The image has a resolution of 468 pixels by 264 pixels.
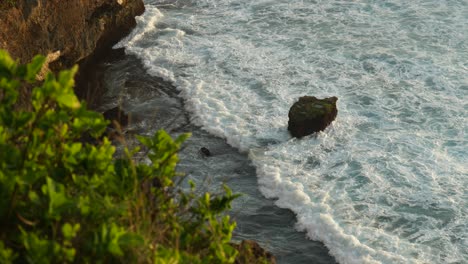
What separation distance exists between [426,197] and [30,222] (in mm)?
8017

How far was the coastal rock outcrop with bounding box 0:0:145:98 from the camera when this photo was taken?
14852 mm

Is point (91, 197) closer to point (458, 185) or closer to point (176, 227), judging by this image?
point (176, 227)

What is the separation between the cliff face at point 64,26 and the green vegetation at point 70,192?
8.83 meters

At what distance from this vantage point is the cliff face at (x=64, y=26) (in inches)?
585

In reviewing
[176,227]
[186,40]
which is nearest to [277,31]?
[186,40]

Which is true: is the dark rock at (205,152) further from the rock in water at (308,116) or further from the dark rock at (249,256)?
the dark rock at (249,256)

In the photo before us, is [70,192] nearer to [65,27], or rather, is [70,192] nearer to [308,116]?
[308,116]

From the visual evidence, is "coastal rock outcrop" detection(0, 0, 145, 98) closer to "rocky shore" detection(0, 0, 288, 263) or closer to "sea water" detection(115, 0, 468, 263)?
"rocky shore" detection(0, 0, 288, 263)

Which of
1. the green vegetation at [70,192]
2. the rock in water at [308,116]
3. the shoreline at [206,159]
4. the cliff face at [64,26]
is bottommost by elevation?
the shoreline at [206,159]

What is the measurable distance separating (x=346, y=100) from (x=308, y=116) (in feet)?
6.08

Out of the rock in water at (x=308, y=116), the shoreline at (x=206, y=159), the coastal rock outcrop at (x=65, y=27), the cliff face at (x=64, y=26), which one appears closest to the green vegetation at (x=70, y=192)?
the shoreline at (x=206, y=159)

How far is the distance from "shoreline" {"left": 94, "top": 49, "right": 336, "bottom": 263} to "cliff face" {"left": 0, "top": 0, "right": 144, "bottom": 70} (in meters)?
0.66

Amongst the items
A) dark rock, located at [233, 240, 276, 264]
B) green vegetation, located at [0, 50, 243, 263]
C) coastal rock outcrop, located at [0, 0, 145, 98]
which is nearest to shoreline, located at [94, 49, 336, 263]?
coastal rock outcrop, located at [0, 0, 145, 98]

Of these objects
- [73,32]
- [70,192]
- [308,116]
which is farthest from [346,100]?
[70,192]
